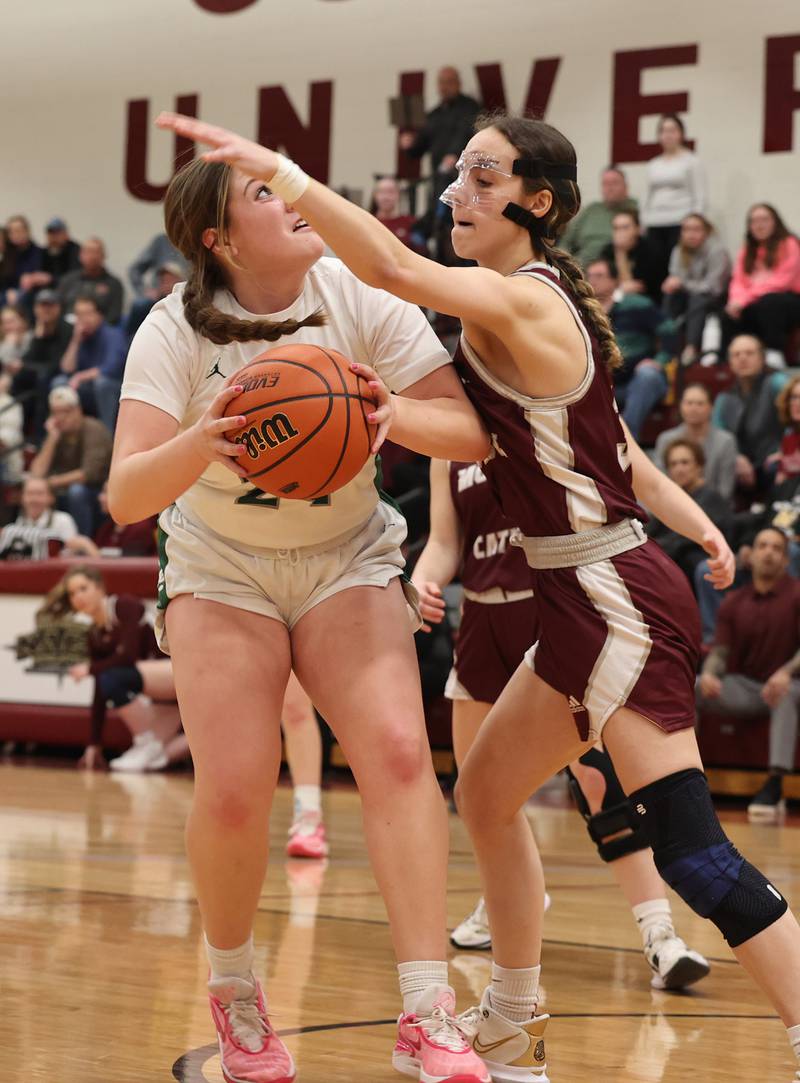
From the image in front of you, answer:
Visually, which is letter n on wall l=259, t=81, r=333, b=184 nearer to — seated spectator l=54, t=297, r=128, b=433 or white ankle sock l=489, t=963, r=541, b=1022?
seated spectator l=54, t=297, r=128, b=433

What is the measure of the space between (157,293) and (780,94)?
6.47 metres

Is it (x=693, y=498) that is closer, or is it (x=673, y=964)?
(x=673, y=964)

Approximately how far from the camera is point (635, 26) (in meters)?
14.0

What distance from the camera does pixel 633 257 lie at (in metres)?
12.3

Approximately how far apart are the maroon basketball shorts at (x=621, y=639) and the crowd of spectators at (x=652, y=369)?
5822mm

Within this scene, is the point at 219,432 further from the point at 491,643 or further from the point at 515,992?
the point at 491,643

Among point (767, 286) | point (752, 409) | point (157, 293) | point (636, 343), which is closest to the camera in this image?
point (752, 409)

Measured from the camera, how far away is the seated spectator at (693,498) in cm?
959

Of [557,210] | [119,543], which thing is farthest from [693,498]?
[557,210]

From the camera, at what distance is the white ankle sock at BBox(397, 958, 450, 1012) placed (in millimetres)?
2709

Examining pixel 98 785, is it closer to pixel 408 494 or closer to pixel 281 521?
pixel 408 494

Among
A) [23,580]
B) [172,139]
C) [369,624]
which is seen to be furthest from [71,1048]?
[172,139]

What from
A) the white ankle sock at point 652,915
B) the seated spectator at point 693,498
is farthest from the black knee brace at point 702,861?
the seated spectator at point 693,498

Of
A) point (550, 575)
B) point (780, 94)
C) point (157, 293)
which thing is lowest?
point (550, 575)
